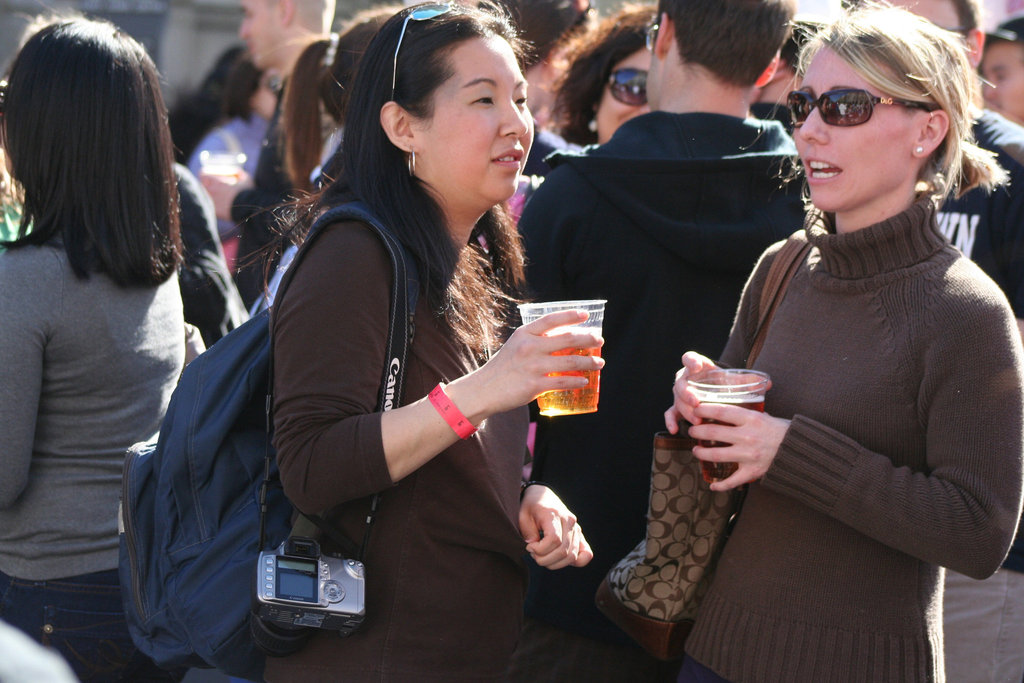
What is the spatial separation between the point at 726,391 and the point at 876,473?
337mm

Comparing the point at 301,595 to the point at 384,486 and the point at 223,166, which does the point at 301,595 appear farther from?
the point at 223,166

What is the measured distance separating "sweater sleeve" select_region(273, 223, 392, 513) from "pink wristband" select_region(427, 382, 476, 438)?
0.11m

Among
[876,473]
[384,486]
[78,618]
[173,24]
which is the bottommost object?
[173,24]

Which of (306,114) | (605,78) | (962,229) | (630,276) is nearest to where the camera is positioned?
(630,276)

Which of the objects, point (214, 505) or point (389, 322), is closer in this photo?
point (389, 322)

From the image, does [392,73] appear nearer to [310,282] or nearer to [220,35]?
[310,282]

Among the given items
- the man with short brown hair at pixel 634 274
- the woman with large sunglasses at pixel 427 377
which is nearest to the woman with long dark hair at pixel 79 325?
the woman with large sunglasses at pixel 427 377

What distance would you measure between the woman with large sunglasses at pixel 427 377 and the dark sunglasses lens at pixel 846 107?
673mm

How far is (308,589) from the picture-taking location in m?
1.99

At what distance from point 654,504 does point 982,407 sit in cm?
75

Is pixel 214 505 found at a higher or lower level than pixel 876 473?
lower

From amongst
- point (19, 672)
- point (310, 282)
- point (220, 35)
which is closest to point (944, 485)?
point (310, 282)

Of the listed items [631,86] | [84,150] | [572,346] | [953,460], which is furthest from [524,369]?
[631,86]

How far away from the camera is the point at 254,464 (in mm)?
2188
